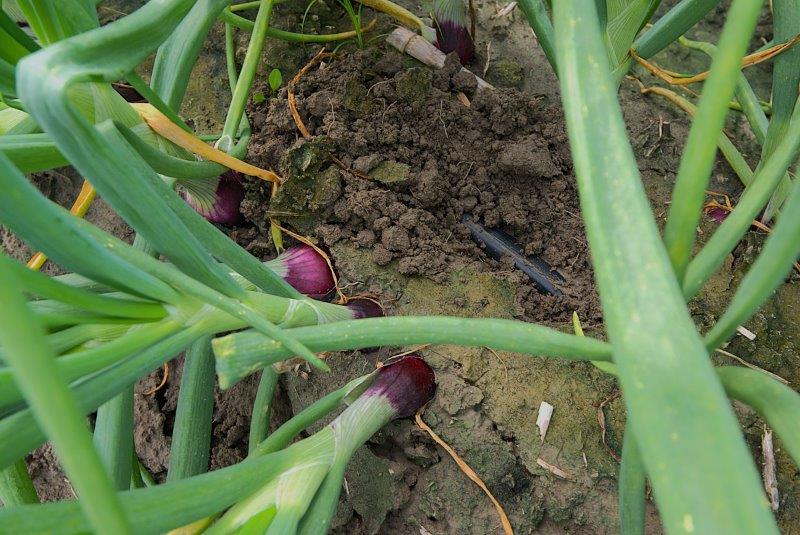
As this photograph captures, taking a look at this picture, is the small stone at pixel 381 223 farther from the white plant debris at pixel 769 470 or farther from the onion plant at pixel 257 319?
the white plant debris at pixel 769 470

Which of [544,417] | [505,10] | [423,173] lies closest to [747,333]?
[544,417]

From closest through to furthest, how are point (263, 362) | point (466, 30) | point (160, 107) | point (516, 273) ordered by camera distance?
point (263, 362) → point (160, 107) → point (516, 273) → point (466, 30)

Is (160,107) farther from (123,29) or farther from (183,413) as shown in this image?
(183,413)

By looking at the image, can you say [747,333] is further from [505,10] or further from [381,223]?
[505,10]

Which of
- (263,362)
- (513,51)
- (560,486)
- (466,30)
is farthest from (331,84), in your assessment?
(560,486)

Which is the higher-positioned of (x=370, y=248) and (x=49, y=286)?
(x=49, y=286)

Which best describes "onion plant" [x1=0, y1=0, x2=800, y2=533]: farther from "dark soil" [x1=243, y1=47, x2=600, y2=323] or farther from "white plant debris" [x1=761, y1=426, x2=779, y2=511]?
"white plant debris" [x1=761, y1=426, x2=779, y2=511]

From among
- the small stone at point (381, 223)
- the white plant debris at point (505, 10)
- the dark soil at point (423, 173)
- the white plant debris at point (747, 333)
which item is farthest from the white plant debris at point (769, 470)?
the white plant debris at point (505, 10)
